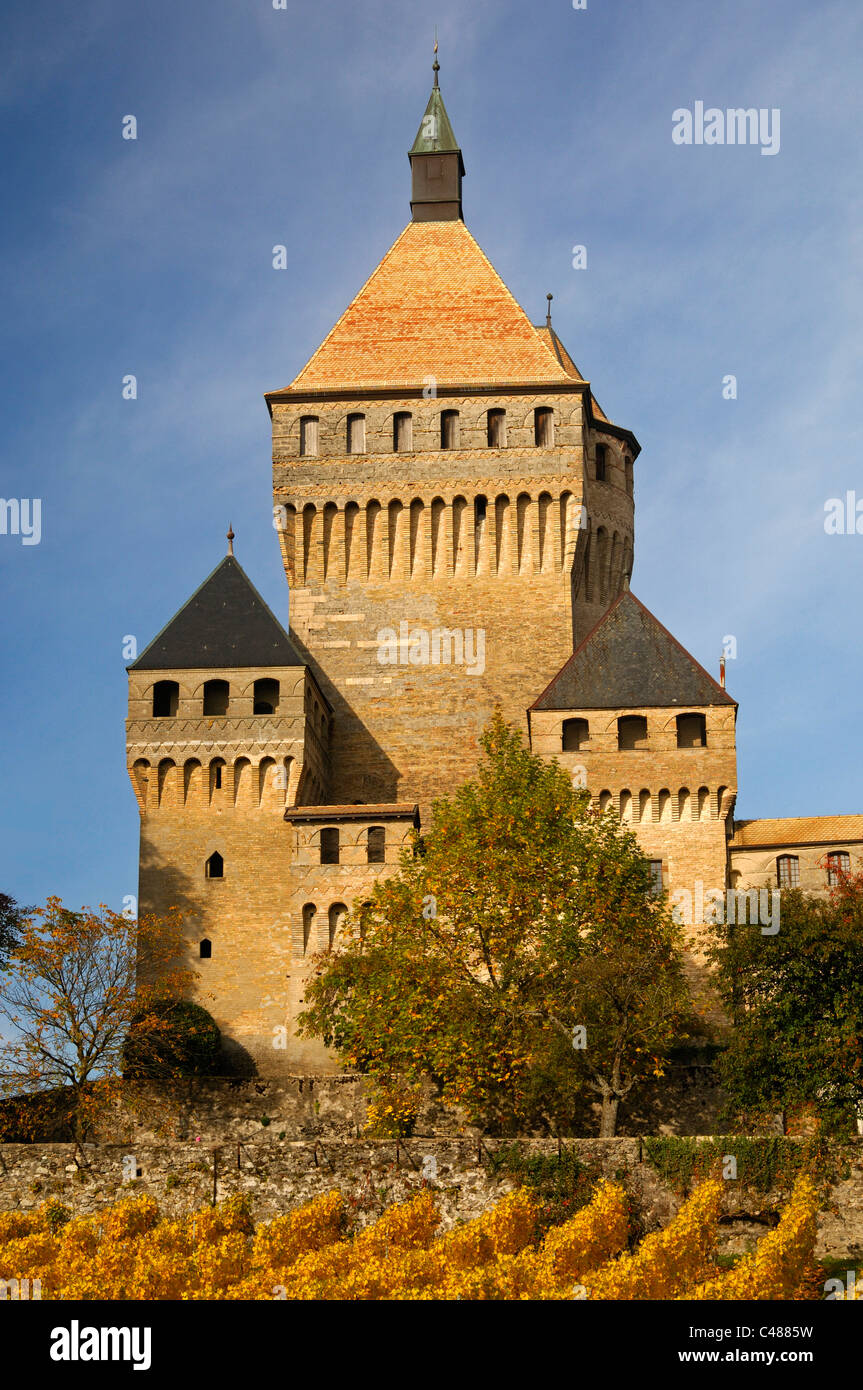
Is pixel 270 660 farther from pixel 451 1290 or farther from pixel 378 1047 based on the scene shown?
pixel 451 1290

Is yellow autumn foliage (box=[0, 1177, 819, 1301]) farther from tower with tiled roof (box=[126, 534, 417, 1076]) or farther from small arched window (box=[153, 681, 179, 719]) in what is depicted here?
small arched window (box=[153, 681, 179, 719])

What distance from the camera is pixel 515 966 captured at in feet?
127

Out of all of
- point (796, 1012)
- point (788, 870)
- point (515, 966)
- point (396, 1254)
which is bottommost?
point (396, 1254)

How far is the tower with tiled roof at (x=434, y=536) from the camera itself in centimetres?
5103

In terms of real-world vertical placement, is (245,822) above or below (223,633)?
below

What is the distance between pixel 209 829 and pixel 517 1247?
60.4 ft

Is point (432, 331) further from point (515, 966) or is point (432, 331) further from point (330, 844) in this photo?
point (515, 966)

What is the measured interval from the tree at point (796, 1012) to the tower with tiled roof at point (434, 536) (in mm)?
14936

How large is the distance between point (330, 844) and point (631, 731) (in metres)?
8.15

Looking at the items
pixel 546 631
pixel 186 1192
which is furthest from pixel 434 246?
pixel 186 1192

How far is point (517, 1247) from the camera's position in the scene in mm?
30047

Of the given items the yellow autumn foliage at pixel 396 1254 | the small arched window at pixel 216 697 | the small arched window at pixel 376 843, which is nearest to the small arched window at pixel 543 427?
the small arched window at pixel 216 697

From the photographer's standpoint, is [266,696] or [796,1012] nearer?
[796,1012]

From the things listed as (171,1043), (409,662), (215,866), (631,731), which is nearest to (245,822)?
(215,866)
